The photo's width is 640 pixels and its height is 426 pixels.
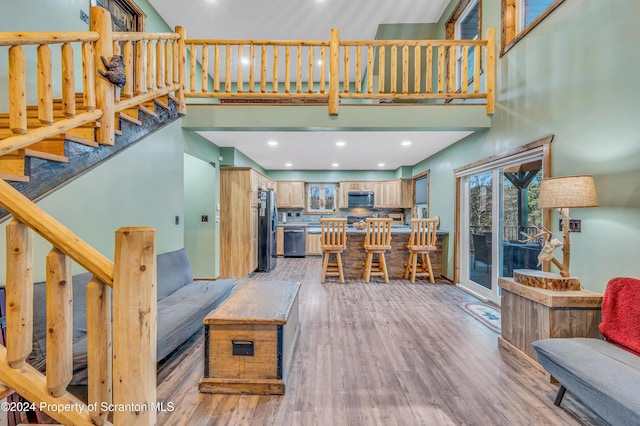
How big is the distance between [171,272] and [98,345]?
2.36 meters

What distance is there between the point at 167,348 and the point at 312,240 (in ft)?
17.9

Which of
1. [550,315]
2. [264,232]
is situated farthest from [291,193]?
[550,315]

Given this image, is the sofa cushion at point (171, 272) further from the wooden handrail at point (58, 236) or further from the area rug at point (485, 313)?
the area rug at point (485, 313)

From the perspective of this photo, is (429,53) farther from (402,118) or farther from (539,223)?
(539,223)

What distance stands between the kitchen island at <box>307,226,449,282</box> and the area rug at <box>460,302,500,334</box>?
4.83 ft

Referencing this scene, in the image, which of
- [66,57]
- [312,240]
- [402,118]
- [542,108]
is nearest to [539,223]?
[542,108]

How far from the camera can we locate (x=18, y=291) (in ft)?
2.90

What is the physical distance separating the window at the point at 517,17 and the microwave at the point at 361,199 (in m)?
4.73

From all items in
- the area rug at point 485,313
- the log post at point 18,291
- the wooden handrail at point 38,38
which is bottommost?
the area rug at point 485,313

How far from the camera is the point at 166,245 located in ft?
11.3

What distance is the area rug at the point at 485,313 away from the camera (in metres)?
2.89

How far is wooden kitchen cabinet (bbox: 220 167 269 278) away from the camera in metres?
4.88

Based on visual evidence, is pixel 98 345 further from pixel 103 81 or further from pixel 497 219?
pixel 497 219

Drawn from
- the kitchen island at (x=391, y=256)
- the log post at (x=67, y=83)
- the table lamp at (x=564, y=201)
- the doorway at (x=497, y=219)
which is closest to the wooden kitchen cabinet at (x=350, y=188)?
the kitchen island at (x=391, y=256)
